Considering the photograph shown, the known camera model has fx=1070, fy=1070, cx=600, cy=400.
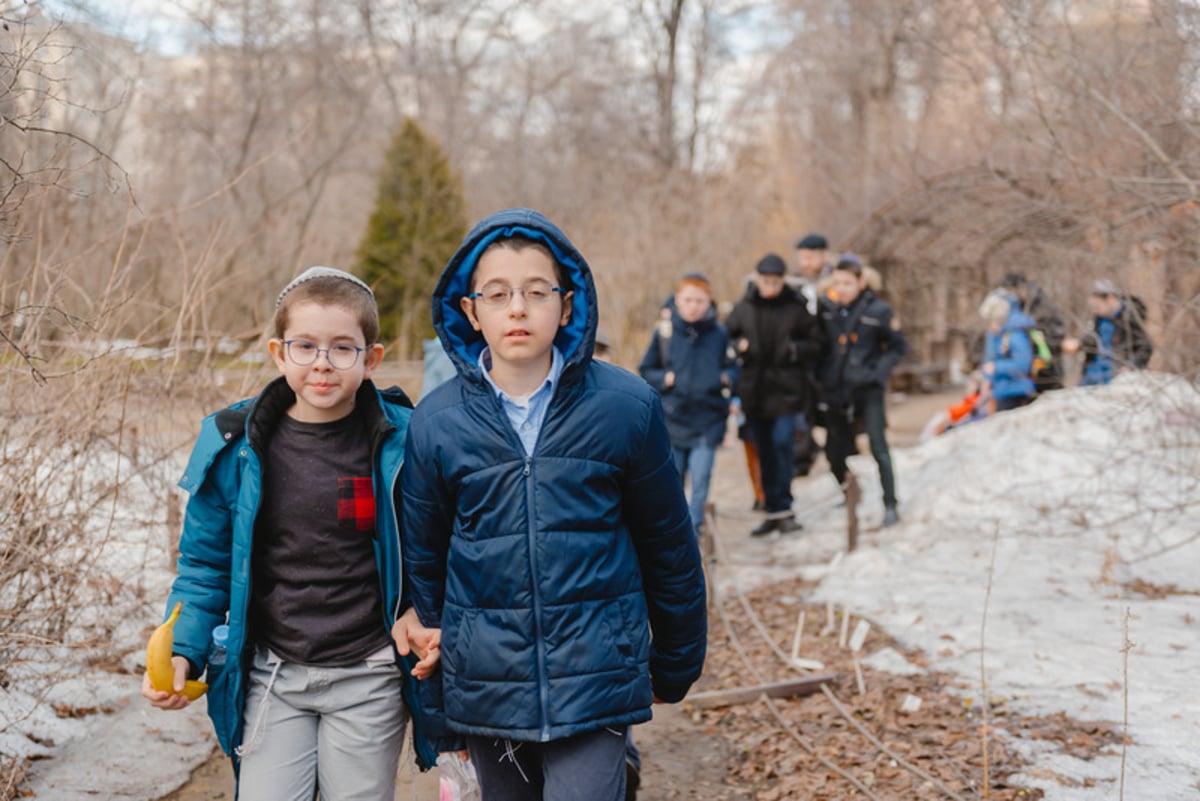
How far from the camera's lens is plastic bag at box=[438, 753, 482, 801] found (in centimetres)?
277

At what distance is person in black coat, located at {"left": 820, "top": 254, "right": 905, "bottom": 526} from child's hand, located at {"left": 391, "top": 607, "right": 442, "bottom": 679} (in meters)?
6.31

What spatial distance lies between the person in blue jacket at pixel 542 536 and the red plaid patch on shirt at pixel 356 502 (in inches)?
5.9

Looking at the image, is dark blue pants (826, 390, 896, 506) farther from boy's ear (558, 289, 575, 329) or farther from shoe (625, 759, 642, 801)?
boy's ear (558, 289, 575, 329)

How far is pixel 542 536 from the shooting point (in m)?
2.52

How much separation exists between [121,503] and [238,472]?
2812mm

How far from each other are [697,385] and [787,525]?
1.84 metres

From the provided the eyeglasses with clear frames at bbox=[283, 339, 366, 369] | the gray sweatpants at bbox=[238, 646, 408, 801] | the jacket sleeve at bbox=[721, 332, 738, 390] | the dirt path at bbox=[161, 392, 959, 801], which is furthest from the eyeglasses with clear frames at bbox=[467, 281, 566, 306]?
the jacket sleeve at bbox=[721, 332, 738, 390]

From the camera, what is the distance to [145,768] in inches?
173

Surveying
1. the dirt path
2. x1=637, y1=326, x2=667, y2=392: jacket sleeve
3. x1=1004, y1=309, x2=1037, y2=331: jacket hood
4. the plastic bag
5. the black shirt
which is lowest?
the dirt path

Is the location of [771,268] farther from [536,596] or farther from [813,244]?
[536,596]

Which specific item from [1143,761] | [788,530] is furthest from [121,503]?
[788,530]

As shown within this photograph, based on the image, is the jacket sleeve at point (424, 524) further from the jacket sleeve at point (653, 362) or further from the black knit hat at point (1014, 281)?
the black knit hat at point (1014, 281)

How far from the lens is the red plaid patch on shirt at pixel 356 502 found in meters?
2.84

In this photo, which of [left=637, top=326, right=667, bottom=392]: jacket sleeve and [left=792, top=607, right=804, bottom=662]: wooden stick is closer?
[left=792, top=607, right=804, bottom=662]: wooden stick
